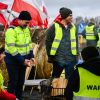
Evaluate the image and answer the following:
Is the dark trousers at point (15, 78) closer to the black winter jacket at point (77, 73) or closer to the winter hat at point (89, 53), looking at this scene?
the black winter jacket at point (77, 73)

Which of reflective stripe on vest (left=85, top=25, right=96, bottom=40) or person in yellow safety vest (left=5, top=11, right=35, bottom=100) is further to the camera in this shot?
reflective stripe on vest (left=85, top=25, right=96, bottom=40)

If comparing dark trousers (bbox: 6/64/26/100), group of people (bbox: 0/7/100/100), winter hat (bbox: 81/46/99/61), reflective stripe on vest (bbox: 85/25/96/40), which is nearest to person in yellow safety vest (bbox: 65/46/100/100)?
winter hat (bbox: 81/46/99/61)

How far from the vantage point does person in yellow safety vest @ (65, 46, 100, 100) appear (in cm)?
746

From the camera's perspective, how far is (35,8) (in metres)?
15.3

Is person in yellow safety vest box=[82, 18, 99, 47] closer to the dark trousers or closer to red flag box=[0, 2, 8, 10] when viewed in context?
red flag box=[0, 2, 8, 10]

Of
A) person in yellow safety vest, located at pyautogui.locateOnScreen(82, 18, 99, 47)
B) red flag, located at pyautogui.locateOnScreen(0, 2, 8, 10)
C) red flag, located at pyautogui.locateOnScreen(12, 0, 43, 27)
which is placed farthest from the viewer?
person in yellow safety vest, located at pyautogui.locateOnScreen(82, 18, 99, 47)

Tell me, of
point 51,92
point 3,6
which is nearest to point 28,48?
point 51,92

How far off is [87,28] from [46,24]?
4.54 ft

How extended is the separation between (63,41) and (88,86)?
3707 millimetres

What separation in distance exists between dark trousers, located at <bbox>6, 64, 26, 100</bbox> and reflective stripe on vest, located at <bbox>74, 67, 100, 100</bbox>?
3.23 m

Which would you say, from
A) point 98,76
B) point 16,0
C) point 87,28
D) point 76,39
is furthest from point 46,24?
point 98,76

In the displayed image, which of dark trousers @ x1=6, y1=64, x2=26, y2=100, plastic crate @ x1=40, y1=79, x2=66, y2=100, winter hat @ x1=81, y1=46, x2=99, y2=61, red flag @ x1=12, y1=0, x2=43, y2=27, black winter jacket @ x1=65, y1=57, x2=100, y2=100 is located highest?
red flag @ x1=12, y1=0, x2=43, y2=27

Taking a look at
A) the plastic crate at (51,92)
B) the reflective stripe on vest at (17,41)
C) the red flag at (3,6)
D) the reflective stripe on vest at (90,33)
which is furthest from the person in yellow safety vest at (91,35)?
the reflective stripe on vest at (17,41)

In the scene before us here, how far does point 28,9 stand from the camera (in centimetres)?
1504
